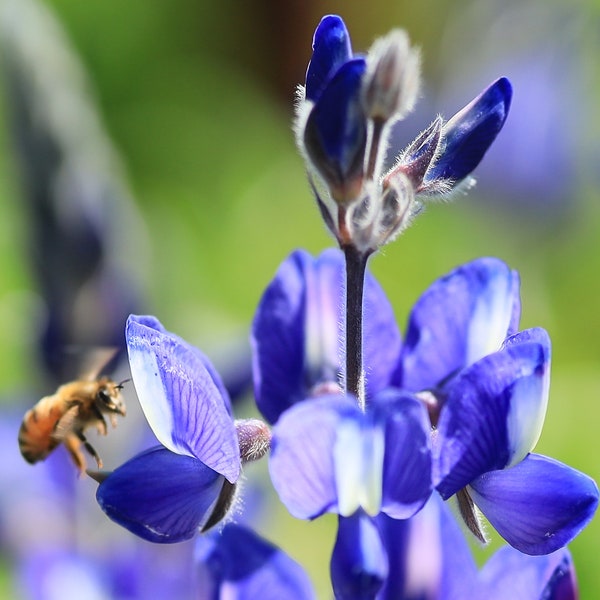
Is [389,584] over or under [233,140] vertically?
under

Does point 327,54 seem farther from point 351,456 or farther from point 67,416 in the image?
point 67,416

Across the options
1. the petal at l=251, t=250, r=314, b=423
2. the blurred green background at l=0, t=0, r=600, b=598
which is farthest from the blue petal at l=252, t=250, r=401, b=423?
the blurred green background at l=0, t=0, r=600, b=598

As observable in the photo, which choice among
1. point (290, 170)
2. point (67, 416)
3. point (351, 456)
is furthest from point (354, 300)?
point (290, 170)

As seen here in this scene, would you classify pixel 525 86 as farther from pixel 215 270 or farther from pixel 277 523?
pixel 277 523

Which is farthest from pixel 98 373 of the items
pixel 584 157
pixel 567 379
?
pixel 584 157

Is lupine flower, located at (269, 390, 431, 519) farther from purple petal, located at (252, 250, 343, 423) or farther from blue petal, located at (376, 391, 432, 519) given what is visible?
purple petal, located at (252, 250, 343, 423)

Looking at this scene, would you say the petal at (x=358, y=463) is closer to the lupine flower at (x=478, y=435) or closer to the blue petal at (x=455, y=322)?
the lupine flower at (x=478, y=435)
